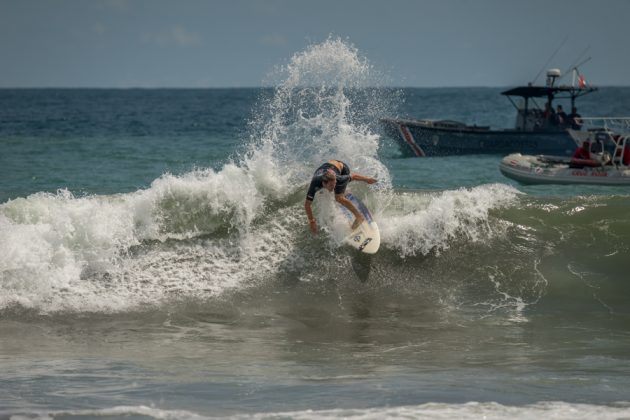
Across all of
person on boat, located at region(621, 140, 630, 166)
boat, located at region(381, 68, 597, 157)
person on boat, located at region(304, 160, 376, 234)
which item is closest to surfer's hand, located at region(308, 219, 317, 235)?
person on boat, located at region(304, 160, 376, 234)

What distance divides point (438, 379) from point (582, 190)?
539 inches

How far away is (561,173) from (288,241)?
10283mm

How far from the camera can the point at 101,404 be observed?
7109 millimetres

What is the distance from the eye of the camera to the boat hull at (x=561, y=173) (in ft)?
67.3

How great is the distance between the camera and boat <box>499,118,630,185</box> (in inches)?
808

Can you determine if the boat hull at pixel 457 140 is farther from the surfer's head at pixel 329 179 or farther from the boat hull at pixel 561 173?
the surfer's head at pixel 329 179

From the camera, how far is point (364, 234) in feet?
39.9

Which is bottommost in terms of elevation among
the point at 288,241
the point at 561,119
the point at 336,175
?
the point at 288,241

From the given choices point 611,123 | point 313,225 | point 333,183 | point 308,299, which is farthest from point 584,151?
point 308,299

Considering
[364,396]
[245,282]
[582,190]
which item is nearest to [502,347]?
[364,396]


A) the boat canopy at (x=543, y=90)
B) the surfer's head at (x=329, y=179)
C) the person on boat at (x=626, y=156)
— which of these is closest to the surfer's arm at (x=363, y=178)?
the surfer's head at (x=329, y=179)

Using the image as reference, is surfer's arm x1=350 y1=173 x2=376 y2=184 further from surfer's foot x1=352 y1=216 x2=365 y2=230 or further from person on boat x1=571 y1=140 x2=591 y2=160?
person on boat x1=571 y1=140 x2=591 y2=160

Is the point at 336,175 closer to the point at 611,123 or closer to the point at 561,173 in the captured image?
the point at 611,123

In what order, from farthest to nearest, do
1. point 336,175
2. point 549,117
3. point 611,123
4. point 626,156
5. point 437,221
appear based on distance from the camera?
point 549,117 → point 626,156 → point 611,123 → point 437,221 → point 336,175
